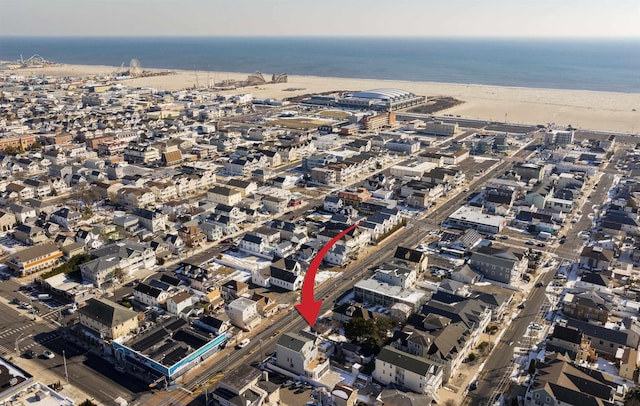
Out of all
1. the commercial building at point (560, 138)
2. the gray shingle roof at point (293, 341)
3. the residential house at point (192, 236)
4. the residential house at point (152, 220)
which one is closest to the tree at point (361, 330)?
the gray shingle roof at point (293, 341)

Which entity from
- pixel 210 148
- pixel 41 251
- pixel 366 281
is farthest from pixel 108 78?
pixel 366 281

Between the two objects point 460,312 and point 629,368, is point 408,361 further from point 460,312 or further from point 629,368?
point 629,368

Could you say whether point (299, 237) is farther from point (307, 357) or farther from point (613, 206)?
point (613, 206)

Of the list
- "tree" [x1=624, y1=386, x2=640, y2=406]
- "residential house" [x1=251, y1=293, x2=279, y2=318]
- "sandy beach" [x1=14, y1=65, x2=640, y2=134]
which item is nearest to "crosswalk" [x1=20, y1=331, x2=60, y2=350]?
"residential house" [x1=251, y1=293, x2=279, y2=318]

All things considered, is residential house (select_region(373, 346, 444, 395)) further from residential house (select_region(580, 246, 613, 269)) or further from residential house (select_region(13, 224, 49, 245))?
residential house (select_region(13, 224, 49, 245))

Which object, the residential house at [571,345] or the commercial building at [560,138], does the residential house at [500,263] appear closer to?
the residential house at [571,345]
